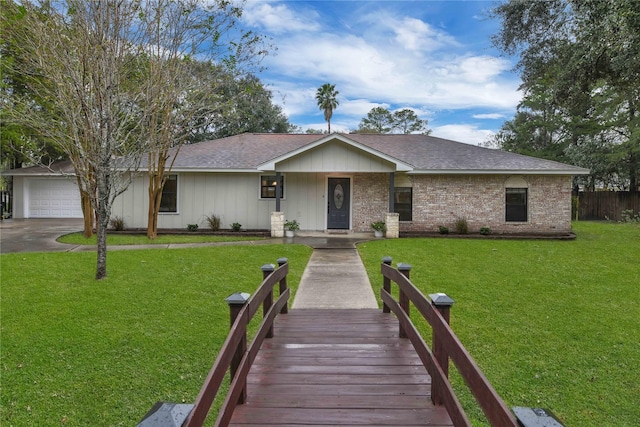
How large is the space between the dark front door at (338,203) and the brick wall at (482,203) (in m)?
2.48

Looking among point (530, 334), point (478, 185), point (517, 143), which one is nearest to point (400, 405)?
point (530, 334)

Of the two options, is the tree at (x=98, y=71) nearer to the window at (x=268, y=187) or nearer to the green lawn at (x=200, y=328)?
the green lawn at (x=200, y=328)

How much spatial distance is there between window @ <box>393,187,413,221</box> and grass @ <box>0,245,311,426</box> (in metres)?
7.08

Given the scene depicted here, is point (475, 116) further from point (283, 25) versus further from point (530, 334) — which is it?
point (530, 334)

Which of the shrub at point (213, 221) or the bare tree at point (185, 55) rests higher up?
the bare tree at point (185, 55)

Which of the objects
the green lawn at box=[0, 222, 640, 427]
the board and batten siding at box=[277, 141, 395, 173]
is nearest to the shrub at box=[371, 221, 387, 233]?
the board and batten siding at box=[277, 141, 395, 173]

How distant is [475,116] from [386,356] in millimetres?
31694

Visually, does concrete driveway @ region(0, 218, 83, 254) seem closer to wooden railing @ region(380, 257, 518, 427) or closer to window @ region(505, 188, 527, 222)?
wooden railing @ region(380, 257, 518, 427)

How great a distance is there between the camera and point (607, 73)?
8711 millimetres

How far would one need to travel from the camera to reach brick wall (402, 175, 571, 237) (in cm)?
1360

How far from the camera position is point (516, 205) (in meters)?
13.8

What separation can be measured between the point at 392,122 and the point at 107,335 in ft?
144

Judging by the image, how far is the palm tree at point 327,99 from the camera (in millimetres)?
28552

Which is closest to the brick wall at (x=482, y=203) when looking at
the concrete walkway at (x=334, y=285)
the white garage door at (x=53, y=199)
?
the concrete walkway at (x=334, y=285)
